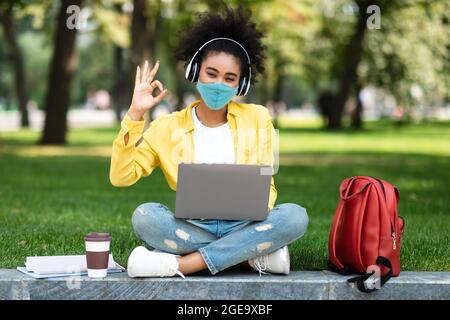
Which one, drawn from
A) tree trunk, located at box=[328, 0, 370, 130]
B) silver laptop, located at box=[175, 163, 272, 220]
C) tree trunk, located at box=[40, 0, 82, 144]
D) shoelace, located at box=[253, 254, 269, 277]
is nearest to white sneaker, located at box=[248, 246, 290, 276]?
shoelace, located at box=[253, 254, 269, 277]

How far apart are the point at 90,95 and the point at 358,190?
232 ft

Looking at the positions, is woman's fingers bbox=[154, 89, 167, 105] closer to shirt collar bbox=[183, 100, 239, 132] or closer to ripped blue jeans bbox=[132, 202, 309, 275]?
shirt collar bbox=[183, 100, 239, 132]

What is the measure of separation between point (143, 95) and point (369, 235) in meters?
1.48

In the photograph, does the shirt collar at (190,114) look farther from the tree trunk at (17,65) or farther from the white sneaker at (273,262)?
the tree trunk at (17,65)

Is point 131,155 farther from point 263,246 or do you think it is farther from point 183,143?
point 263,246

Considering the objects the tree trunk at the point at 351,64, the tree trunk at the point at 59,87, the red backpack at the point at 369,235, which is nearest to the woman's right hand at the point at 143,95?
the red backpack at the point at 369,235

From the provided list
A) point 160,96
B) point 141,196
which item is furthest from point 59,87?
point 160,96

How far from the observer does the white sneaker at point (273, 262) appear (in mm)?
5133

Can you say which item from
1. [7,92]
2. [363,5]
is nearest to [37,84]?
[7,92]

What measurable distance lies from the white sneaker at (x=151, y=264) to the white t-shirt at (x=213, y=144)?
61 centimetres

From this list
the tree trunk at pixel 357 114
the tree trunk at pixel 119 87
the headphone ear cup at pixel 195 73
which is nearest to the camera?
the headphone ear cup at pixel 195 73

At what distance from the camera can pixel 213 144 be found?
5.31 meters

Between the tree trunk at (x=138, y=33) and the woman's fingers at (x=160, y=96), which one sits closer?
the woman's fingers at (x=160, y=96)
